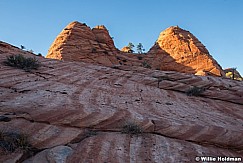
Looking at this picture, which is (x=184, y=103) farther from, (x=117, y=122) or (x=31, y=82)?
(x=31, y=82)

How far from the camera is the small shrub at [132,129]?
232 inches

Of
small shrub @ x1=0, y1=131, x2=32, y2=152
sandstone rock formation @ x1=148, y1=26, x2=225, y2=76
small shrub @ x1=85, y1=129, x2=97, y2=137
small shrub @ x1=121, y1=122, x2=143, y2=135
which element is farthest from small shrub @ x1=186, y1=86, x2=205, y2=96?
sandstone rock formation @ x1=148, y1=26, x2=225, y2=76

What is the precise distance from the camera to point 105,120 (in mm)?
6203

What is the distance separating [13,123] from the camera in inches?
211

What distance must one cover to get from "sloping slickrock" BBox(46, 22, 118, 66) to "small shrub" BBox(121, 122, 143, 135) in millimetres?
29204

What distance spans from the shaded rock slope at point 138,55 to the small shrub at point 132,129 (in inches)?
1147

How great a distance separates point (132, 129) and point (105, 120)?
81 cm

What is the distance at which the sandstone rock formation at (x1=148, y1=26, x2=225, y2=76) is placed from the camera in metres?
36.5

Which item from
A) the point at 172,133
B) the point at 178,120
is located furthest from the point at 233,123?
the point at 172,133

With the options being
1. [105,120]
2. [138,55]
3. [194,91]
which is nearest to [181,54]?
[138,55]

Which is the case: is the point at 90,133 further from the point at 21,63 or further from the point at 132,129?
the point at 21,63

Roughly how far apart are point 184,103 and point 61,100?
542 centimetres

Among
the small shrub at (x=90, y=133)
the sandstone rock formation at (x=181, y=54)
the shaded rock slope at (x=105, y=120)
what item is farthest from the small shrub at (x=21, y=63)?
the sandstone rock formation at (x=181, y=54)

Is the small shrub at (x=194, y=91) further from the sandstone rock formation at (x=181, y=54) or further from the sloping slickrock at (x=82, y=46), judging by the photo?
the sloping slickrock at (x=82, y=46)
